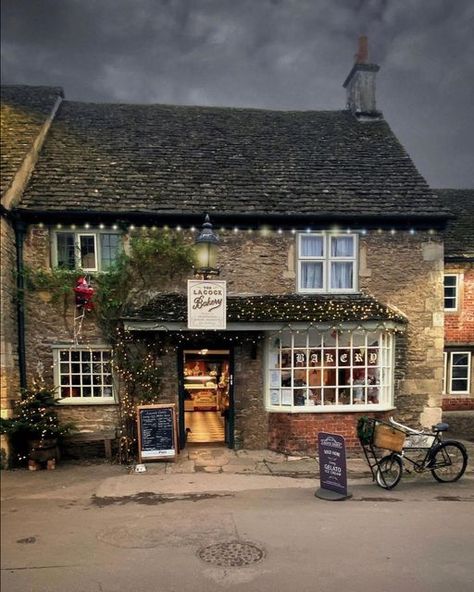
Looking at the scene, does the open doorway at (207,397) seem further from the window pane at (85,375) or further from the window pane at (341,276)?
the window pane at (341,276)

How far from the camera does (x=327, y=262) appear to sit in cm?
1082

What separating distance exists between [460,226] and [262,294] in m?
8.91

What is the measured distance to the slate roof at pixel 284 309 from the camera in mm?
9602

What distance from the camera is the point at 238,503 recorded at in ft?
22.8

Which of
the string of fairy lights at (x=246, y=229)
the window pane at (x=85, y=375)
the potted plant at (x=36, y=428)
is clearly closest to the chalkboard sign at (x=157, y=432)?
the window pane at (x=85, y=375)

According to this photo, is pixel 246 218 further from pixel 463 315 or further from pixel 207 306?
pixel 463 315

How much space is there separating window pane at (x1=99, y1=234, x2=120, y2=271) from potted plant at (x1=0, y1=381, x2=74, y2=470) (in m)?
3.05

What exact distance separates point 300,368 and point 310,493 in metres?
3.19

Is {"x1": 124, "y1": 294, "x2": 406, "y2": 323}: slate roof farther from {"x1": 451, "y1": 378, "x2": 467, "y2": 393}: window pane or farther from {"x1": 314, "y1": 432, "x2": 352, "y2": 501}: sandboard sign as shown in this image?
{"x1": 451, "y1": 378, "x2": 467, "y2": 393}: window pane

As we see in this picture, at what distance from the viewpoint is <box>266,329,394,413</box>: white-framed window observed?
10.2m

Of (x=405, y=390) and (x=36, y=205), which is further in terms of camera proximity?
(x=405, y=390)

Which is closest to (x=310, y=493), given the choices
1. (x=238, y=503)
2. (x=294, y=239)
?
(x=238, y=503)

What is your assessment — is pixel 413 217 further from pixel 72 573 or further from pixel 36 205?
pixel 72 573

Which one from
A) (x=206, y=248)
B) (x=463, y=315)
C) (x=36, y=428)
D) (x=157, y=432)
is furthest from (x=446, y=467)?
(x=36, y=428)
